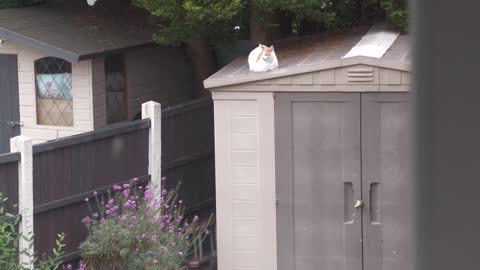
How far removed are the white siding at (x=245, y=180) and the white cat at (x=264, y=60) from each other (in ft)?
0.83

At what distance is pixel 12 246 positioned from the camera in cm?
664

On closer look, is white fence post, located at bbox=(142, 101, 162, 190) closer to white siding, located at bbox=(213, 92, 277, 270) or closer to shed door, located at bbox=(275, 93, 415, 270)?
white siding, located at bbox=(213, 92, 277, 270)

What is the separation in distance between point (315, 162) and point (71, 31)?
398 centimetres

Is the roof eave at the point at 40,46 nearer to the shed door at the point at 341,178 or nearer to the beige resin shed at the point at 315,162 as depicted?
the beige resin shed at the point at 315,162

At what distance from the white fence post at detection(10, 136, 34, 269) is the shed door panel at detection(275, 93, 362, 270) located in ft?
7.12

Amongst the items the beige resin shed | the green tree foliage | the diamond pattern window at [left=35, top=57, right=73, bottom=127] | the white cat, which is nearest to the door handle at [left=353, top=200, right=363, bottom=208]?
the beige resin shed

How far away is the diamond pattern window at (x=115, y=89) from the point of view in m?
10.1

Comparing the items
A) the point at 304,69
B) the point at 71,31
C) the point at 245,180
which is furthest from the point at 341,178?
the point at 71,31

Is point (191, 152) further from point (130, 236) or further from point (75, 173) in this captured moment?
point (130, 236)

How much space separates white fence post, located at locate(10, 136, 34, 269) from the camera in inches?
264

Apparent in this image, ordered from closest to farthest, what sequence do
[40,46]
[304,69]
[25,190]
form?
[25,190], [304,69], [40,46]

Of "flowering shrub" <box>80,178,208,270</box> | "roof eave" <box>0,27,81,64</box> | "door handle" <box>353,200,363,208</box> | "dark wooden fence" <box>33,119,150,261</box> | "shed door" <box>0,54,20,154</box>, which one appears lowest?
"flowering shrub" <box>80,178,208,270</box>

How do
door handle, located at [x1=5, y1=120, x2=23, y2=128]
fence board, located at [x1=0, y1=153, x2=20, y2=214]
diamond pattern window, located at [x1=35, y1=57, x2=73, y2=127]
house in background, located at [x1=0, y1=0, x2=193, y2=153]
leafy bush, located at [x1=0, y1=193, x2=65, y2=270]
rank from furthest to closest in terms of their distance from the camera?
door handle, located at [x1=5, y1=120, x2=23, y2=128] → diamond pattern window, located at [x1=35, y1=57, x2=73, y2=127] → house in background, located at [x1=0, y1=0, x2=193, y2=153] → fence board, located at [x1=0, y1=153, x2=20, y2=214] → leafy bush, located at [x1=0, y1=193, x2=65, y2=270]

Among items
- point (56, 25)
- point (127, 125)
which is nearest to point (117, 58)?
point (56, 25)
